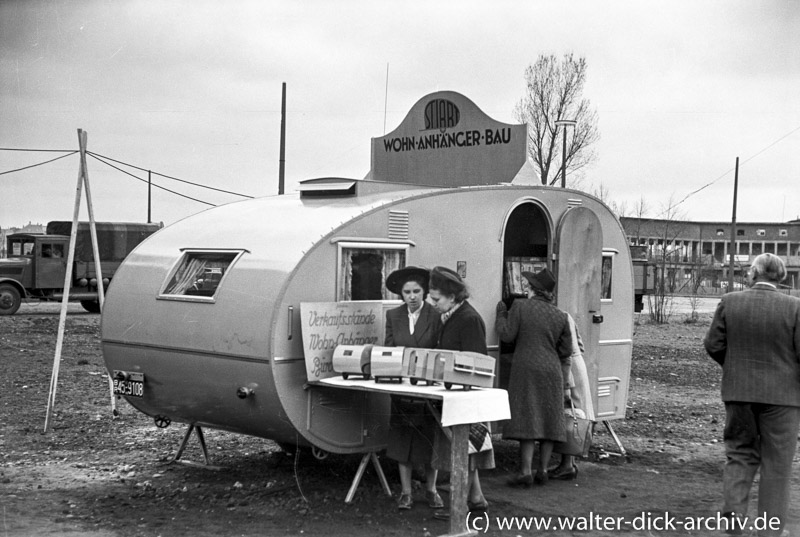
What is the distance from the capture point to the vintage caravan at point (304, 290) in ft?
22.7

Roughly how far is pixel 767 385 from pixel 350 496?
3.03 metres

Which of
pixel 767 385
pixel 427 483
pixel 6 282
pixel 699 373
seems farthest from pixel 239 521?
pixel 6 282

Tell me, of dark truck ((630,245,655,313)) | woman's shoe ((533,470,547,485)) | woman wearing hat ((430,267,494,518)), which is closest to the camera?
woman wearing hat ((430,267,494,518))

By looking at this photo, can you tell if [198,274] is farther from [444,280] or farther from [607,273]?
[607,273]

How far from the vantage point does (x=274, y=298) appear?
22.4ft

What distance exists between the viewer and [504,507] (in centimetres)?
730

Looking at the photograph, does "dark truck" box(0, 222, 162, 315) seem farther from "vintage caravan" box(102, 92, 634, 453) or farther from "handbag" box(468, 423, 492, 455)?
"handbag" box(468, 423, 492, 455)

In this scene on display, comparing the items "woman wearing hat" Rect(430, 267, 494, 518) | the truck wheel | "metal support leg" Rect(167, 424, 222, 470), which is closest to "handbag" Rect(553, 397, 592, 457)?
"woman wearing hat" Rect(430, 267, 494, 518)

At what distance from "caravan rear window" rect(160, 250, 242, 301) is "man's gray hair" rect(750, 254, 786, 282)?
3728 millimetres

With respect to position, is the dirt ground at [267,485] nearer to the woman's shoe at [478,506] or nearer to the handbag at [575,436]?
the woman's shoe at [478,506]

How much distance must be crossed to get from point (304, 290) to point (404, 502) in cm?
169

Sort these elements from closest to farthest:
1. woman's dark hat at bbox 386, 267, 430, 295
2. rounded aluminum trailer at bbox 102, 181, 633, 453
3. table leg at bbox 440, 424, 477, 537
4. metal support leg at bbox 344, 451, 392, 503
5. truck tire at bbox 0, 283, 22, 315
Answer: table leg at bbox 440, 424, 477, 537 < rounded aluminum trailer at bbox 102, 181, 633, 453 < metal support leg at bbox 344, 451, 392, 503 < woman's dark hat at bbox 386, 267, 430, 295 < truck tire at bbox 0, 283, 22, 315

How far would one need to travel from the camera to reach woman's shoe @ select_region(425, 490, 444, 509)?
7152 mm

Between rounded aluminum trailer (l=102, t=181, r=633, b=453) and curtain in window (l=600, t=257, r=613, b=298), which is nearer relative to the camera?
rounded aluminum trailer (l=102, t=181, r=633, b=453)
